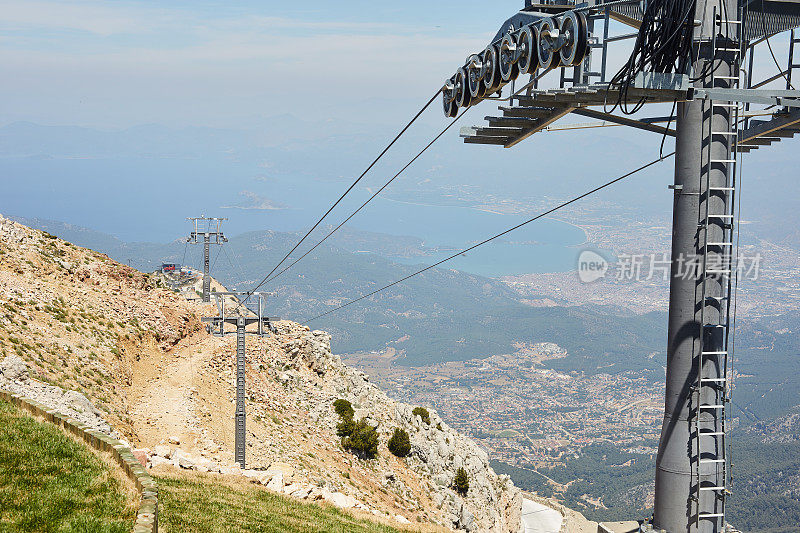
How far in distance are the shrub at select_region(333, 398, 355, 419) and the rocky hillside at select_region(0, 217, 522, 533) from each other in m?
0.54

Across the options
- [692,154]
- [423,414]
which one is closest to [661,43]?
[692,154]

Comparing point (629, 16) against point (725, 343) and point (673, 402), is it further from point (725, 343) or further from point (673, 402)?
point (673, 402)

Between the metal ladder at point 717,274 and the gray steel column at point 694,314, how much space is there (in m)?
0.02

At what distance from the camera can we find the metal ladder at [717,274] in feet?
34.6

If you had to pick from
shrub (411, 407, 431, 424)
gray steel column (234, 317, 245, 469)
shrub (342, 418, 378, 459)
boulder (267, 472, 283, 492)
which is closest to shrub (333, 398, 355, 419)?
shrub (342, 418, 378, 459)

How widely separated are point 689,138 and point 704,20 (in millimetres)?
1737

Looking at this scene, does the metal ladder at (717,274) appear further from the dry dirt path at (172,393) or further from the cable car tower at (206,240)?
the cable car tower at (206,240)

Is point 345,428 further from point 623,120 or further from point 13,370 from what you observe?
point 623,120

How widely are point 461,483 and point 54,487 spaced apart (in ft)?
112

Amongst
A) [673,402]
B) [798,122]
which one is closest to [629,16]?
[798,122]

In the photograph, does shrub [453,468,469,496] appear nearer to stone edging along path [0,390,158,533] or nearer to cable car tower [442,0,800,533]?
stone edging along path [0,390,158,533]

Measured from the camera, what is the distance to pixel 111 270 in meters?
49.2

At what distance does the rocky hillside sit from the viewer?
33031mm

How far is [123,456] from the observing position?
15562 mm
